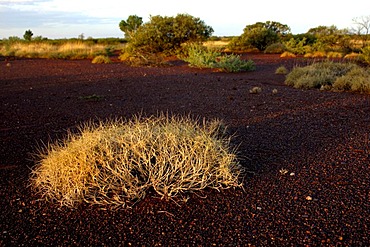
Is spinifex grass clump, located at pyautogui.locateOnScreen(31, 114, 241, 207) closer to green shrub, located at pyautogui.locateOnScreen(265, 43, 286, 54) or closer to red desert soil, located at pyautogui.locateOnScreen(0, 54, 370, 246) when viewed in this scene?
red desert soil, located at pyautogui.locateOnScreen(0, 54, 370, 246)

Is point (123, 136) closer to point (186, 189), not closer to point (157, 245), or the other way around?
point (186, 189)

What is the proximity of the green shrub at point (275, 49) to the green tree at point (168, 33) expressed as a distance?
610 centimetres

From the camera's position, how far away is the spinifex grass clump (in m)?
3.92

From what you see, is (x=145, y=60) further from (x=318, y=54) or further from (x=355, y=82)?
(x=355, y=82)

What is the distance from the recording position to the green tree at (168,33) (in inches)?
1024

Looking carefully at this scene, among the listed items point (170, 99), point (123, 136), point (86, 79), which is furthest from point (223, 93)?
point (123, 136)

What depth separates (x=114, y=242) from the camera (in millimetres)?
3188

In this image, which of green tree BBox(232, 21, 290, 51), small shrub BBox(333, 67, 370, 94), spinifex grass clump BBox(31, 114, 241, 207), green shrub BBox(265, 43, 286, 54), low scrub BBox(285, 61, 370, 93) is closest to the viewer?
spinifex grass clump BBox(31, 114, 241, 207)

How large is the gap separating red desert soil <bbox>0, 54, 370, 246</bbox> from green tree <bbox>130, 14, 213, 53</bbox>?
1722cm

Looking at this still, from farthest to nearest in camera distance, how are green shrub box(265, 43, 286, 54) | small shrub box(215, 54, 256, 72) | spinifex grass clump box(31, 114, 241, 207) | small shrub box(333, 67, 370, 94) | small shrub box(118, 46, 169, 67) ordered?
green shrub box(265, 43, 286, 54) → small shrub box(118, 46, 169, 67) → small shrub box(215, 54, 256, 72) → small shrub box(333, 67, 370, 94) → spinifex grass clump box(31, 114, 241, 207)

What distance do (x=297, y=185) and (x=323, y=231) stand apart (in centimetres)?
101

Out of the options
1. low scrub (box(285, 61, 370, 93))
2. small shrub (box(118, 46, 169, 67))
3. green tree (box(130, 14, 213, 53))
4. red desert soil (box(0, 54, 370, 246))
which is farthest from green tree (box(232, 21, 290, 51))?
red desert soil (box(0, 54, 370, 246))

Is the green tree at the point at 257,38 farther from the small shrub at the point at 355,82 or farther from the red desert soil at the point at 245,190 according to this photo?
the red desert soil at the point at 245,190

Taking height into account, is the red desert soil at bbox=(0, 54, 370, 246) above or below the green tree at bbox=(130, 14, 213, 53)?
below
